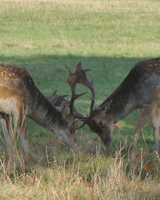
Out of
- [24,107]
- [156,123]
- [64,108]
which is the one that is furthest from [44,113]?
[156,123]

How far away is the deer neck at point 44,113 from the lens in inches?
276

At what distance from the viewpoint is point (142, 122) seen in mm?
7137

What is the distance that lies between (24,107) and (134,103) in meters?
2.01

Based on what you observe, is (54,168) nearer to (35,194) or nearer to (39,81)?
(35,194)

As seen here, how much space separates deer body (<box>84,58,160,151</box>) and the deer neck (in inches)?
20.7

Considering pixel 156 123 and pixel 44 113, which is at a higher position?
pixel 44 113

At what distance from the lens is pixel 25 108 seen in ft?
22.2

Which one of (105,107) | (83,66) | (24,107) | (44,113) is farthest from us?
(83,66)

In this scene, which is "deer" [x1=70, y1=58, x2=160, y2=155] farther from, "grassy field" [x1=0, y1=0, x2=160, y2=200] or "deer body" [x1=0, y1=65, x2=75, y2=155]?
"deer body" [x1=0, y1=65, x2=75, y2=155]

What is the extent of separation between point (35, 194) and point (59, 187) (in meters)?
0.37

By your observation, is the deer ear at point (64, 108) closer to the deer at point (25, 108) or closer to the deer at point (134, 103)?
the deer at point (25, 108)

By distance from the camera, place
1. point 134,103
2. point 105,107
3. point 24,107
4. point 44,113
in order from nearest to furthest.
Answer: point 24,107, point 44,113, point 105,107, point 134,103

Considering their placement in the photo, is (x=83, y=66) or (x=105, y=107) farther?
(x=83, y=66)

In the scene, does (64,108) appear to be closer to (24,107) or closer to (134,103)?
(24,107)
